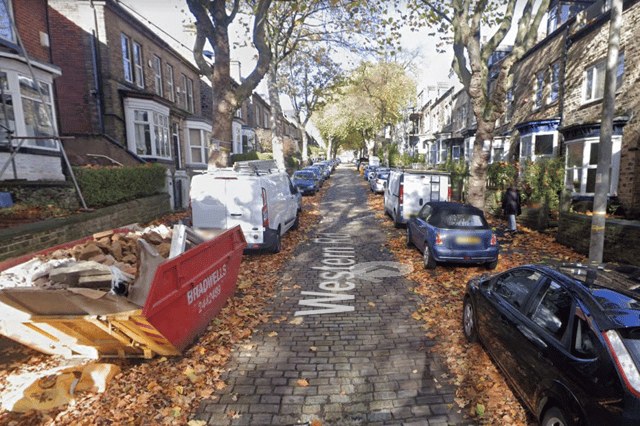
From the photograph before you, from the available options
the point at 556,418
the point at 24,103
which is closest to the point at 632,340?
the point at 556,418

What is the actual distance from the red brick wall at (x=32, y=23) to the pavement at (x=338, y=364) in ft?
41.4

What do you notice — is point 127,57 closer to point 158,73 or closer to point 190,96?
point 158,73

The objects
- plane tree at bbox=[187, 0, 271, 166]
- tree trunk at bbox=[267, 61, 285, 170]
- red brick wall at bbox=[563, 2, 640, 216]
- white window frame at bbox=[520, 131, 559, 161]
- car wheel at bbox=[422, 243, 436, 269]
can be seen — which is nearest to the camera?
car wheel at bbox=[422, 243, 436, 269]

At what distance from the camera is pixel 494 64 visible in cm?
2353

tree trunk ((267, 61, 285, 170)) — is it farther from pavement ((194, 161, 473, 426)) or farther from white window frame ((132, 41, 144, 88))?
pavement ((194, 161, 473, 426))

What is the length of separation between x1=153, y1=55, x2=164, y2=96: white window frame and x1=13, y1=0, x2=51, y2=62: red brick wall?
26.9 ft

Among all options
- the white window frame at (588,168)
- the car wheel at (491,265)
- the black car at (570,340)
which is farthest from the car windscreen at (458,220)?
the white window frame at (588,168)

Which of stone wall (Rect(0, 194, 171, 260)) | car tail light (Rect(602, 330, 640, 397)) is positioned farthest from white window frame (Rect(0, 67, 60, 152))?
car tail light (Rect(602, 330, 640, 397))

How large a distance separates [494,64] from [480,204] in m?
16.0

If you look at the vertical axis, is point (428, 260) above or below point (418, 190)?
below

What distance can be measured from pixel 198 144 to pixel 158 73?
525 cm

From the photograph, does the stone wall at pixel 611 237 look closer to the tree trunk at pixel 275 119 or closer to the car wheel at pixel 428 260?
the car wheel at pixel 428 260

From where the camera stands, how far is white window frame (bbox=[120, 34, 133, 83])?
18312 millimetres

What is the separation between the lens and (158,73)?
21.9 metres
